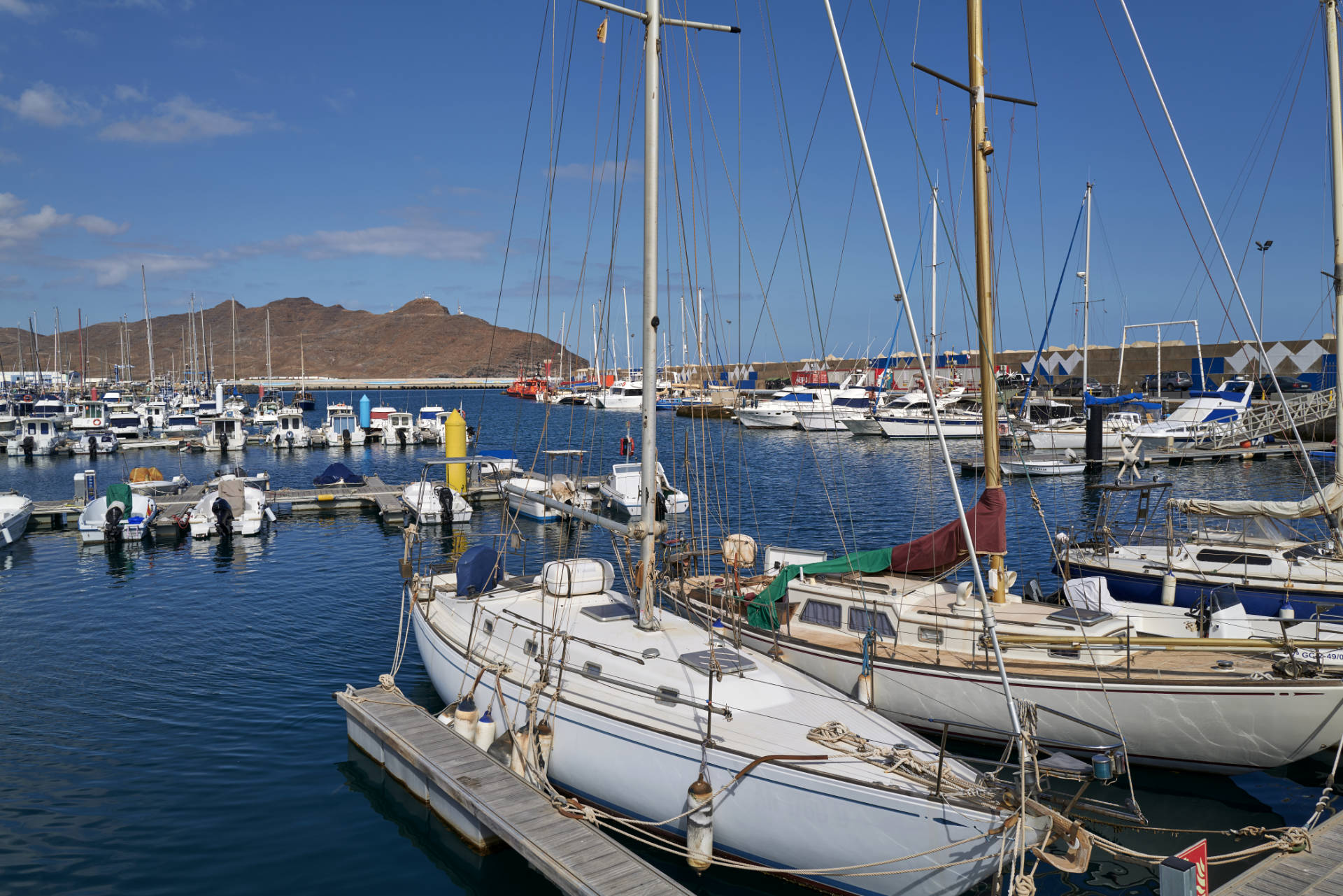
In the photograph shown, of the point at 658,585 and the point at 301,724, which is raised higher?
the point at 658,585

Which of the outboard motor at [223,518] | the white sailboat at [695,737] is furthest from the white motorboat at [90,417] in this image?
the white sailboat at [695,737]

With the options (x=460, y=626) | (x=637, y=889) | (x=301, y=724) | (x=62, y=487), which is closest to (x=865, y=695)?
(x=637, y=889)

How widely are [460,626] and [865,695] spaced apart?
7.20m

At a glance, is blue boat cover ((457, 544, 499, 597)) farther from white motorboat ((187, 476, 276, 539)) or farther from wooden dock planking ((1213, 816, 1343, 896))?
white motorboat ((187, 476, 276, 539))

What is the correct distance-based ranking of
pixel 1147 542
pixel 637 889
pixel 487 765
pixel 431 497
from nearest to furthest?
pixel 637 889 → pixel 487 765 → pixel 1147 542 → pixel 431 497

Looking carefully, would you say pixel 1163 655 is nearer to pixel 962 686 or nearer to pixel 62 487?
pixel 962 686

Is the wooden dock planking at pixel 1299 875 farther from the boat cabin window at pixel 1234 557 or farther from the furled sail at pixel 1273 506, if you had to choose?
the furled sail at pixel 1273 506

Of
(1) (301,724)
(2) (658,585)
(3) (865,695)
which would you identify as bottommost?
(1) (301,724)

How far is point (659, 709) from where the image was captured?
37.2ft

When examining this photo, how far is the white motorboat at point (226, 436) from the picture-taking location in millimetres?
68875

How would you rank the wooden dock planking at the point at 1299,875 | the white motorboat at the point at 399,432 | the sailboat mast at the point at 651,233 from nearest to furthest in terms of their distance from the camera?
the wooden dock planking at the point at 1299,875 → the sailboat mast at the point at 651,233 → the white motorboat at the point at 399,432

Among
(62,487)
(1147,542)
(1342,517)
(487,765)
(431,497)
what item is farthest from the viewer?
(62,487)

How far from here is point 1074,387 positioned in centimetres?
9362

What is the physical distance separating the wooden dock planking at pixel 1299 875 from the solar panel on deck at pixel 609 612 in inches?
334
